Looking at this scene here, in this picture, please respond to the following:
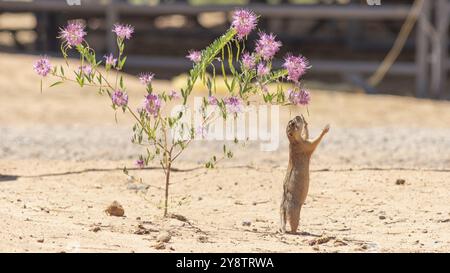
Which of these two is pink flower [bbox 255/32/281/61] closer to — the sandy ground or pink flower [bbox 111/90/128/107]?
pink flower [bbox 111/90/128/107]

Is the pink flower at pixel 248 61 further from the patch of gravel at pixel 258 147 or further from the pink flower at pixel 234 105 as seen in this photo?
the patch of gravel at pixel 258 147

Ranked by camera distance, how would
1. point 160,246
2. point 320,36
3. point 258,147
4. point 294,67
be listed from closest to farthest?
point 160,246 < point 294,67 < point 258,147 < point 320,36

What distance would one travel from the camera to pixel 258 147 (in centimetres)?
998

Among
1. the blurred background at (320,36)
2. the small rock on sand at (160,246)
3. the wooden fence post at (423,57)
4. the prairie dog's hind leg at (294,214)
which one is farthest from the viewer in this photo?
the blurred background at (320,36)

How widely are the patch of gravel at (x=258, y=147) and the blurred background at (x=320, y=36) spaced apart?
3.58 m

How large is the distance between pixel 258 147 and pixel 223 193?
2524 millimetres

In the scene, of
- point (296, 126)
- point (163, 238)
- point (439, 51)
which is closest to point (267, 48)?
point (296, 126)

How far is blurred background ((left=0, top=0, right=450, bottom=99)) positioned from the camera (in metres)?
14.7

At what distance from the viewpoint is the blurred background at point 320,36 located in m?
14.7

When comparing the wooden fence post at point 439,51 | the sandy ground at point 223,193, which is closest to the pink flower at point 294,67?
the sandy ground at point 223,193

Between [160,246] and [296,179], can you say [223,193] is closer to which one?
[296,179]

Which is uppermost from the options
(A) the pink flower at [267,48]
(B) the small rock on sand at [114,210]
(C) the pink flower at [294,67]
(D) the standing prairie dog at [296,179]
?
(A) the pink flower at [267,48]

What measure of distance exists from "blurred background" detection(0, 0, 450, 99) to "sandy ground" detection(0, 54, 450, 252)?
8.92 feet
